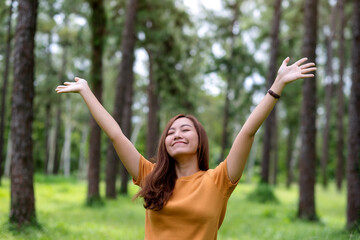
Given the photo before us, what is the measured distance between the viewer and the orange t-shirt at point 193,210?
9.77 feet

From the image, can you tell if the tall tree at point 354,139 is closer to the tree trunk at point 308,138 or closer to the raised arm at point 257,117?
the tree trunk at point 308,138

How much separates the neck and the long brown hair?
4 centimetres

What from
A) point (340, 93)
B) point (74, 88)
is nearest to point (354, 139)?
point (74, 88)

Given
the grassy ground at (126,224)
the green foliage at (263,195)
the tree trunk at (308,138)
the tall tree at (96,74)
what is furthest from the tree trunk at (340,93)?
the tall tree at (96,74)

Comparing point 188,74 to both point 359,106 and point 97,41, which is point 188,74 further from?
point 359,106

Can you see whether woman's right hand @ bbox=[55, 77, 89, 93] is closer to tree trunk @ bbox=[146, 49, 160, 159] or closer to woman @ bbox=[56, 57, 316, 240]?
woman @ bbox=[56, 57, 316, 240]

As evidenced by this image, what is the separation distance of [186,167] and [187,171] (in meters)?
0.03

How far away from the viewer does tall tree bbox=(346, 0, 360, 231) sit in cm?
795

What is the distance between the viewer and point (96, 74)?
13742 mm

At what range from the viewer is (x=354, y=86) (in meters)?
8.20

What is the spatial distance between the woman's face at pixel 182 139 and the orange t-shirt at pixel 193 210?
211 millimetres

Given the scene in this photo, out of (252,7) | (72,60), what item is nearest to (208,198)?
(252,7)

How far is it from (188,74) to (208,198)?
17.7 metres

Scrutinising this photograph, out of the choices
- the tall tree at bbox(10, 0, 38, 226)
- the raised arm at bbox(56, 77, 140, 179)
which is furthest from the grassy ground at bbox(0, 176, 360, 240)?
the raised arm at bbox(56, 77, 140, 179)
